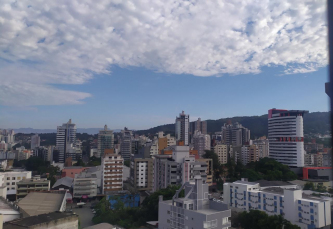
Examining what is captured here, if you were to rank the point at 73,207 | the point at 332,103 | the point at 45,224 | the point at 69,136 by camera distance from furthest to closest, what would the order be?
the point at 69,136 < the point at 73,207 < the point at 45,224 < the point at 332,103

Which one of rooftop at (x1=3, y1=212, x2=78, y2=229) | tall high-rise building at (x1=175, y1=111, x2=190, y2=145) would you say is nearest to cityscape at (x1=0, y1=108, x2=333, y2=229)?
rooftop at (x1=3, y1=212, x2=78, y2=229)

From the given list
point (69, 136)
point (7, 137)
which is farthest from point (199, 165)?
point (7, 137)

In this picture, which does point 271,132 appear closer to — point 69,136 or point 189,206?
point 189,206

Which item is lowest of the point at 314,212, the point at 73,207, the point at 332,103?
the point at 73,207

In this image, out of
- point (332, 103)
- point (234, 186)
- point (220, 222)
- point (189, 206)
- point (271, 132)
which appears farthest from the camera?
point (271, 132)

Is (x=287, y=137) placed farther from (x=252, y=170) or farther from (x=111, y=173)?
(x=111, y=173)

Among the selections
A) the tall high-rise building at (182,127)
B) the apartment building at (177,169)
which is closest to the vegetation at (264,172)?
the apartment building at (177,169)
